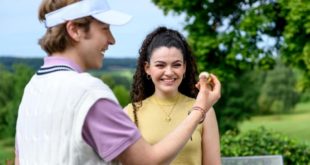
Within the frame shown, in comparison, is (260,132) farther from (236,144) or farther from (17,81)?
(17,81)

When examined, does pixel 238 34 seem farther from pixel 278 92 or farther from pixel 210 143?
pixel 278 92

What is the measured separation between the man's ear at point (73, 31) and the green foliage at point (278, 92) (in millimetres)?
26939

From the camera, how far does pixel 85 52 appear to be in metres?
1.90

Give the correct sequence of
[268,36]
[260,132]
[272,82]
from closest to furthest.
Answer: [260,132], [268,36], [272,82]

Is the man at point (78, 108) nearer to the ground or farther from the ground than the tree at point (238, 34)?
nearer to the ground

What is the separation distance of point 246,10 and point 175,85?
10645 mm

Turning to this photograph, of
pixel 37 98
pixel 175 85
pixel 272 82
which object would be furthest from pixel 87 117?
pixel 272 82

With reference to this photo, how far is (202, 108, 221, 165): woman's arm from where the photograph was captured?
277 centimetres

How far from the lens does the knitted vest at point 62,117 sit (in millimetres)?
1820

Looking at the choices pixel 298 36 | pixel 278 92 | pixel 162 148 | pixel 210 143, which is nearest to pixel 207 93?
pixel 162 148

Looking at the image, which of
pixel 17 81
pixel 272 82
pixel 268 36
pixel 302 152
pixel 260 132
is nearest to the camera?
pixel 302 152

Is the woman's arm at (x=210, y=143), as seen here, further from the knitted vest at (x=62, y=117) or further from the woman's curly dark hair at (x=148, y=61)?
the knitted vest at (x=62, y=117)

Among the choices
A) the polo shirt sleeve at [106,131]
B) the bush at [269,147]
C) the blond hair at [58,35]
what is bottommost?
the bush at [269,147]

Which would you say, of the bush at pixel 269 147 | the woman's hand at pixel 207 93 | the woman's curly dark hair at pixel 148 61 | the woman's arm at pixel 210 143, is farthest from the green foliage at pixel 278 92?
the woman's hand at pixel 207 93
